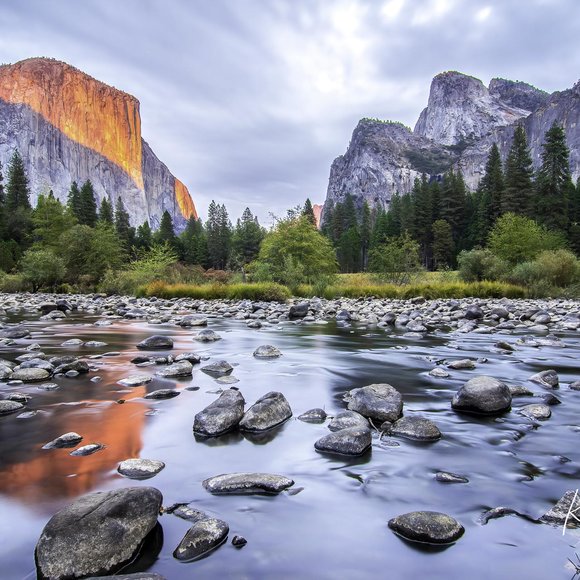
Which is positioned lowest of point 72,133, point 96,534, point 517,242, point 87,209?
point 96,534

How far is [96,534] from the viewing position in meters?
1.47

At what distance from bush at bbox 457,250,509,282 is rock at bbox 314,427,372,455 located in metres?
23.5

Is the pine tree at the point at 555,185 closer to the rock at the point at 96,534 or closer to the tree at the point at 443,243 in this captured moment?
the tree at the point at 443,243

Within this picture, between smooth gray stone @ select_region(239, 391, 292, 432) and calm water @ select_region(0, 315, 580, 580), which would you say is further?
smooth gray stone @ select_region(239, 391, 292, 432)

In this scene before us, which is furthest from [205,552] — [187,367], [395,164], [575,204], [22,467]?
[395,164]

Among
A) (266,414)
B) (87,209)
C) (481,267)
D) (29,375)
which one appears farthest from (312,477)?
(87,209)

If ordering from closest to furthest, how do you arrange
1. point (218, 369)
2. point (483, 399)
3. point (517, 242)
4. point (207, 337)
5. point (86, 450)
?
point (86, 450) < point (483, 399) < point (218, 369) < point (207, 337) < point (517, 242)

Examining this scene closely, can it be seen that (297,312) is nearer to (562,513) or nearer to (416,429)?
(416,429)

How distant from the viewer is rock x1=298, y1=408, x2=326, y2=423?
3025 millimetres

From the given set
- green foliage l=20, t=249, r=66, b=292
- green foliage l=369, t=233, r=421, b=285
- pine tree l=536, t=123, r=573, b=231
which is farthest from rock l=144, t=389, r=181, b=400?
pine tree l=536, t=123, r=573, b=231

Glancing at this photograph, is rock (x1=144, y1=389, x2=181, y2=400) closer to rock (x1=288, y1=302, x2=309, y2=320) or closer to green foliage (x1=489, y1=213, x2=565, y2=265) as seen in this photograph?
rock (x1=288, y1=302, x2=309, y2=320)

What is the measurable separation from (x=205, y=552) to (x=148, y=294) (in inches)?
808

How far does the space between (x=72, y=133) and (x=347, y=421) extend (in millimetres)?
168270

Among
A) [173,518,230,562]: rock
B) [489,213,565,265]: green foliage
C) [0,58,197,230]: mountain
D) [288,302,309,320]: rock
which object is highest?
[0,58,197,230]: mountain
